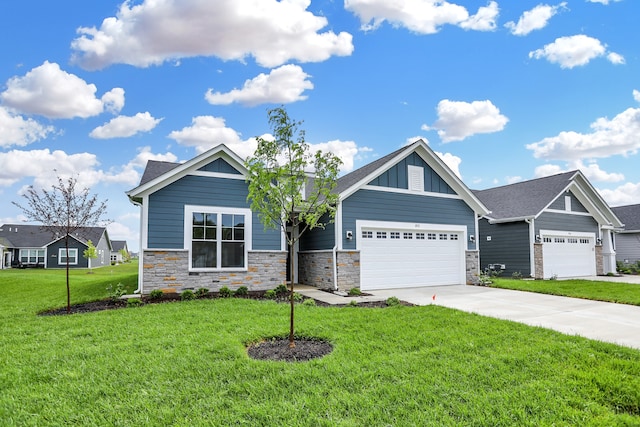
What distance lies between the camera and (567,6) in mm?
10836

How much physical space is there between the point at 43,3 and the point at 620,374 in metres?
13.7

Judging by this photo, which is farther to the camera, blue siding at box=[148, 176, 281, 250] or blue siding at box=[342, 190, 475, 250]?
blue siding at box=[342, 190, 475, 250]

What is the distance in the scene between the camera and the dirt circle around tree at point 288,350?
517cm

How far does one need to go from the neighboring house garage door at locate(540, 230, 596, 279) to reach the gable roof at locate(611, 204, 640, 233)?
884 cm

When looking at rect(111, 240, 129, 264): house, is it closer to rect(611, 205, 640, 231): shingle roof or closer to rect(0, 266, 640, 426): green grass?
rect(0, 266, 640, 426): green grass

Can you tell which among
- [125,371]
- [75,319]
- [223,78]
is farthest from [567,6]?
[75,319]

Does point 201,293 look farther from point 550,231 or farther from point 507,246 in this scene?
point 550,231

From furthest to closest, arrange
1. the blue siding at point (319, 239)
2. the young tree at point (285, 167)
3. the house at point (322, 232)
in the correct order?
1. the blue siding at point (319, 239)
2. the house at point (322, 232)
3. the young tree at point (285, 167)

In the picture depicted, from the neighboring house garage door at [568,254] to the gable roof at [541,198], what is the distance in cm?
126

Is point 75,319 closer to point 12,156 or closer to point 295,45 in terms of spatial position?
point 295,45

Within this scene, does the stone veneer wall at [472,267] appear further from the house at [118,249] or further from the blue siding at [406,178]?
the house at [118,249]

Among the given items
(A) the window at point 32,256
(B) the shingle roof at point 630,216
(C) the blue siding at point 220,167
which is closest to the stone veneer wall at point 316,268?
(C) the blue siding at point 220,167

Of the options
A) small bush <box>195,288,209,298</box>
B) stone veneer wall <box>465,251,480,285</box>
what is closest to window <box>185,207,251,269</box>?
small bush <box>195,288,209,298</box>

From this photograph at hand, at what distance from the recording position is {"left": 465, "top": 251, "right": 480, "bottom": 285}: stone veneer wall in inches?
594
